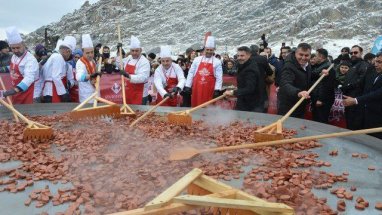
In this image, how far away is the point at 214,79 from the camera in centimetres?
726

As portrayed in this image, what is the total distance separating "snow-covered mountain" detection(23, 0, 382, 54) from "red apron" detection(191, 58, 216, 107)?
1758 inches

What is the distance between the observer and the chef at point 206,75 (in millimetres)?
7160

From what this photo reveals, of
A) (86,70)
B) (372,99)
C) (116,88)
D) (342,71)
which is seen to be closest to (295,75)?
(372,99)

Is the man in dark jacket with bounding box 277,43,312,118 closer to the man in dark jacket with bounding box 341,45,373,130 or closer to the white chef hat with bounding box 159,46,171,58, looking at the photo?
the man in dark jacket with bounding box 341,45,373,130

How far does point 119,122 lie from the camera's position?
5.46m

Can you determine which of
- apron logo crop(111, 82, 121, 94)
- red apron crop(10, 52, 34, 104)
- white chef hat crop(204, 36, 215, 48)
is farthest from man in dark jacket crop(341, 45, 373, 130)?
red apron crop(10, 52, 34, 104)

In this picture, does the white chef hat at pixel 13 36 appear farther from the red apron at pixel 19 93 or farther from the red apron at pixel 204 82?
the red apron at pixel 204 82

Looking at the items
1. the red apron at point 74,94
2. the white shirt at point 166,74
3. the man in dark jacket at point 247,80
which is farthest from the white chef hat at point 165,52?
the red apron at point 74,94

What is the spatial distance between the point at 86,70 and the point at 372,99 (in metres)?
4.48

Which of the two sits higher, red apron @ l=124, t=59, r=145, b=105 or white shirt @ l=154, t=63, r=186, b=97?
white shirt @ l=154, t=63, r=186, b=97

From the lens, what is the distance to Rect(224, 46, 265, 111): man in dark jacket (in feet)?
20.4

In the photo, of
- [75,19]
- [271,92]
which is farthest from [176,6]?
[271,92]

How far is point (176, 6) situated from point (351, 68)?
10641cm

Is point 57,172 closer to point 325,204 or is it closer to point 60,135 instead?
point 60,135
